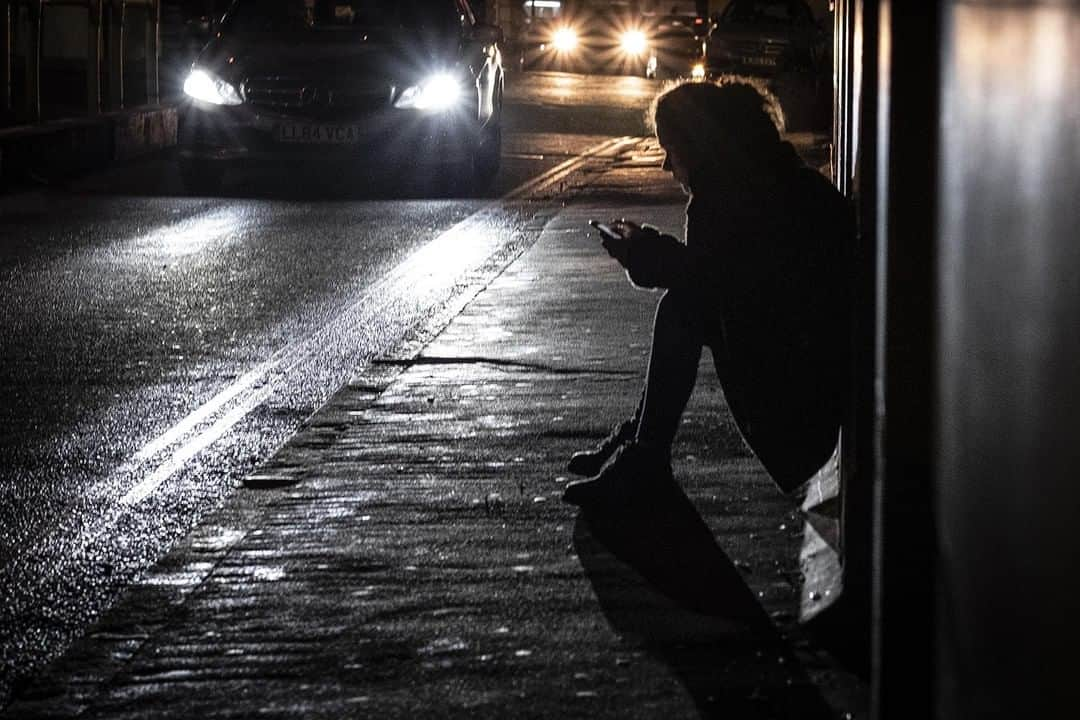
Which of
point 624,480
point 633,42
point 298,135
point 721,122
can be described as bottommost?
point 624,480

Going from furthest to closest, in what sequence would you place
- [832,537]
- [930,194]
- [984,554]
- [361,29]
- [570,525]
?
[361,29], [570,525], [832,537], [930,194], [984,554]

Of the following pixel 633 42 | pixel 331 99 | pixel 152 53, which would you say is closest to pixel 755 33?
pixel 152 53

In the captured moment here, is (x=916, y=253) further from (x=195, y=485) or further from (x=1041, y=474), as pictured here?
→ (x=195, y=485)

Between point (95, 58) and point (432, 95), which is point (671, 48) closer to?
point (95, 58)

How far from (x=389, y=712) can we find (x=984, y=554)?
2.02 metres

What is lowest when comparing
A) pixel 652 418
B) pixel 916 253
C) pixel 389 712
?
pixel 389 712

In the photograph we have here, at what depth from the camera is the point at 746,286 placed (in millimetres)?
5391

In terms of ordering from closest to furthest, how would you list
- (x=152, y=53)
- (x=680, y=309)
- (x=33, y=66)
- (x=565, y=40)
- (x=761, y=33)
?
(x=680, y=309)
(x=33, y=66)
(x=152, y=53)
(x=761, y=33)
(x=565, y=40)

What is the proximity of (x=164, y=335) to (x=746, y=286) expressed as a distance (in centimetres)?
489

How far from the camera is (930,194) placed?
280 centimetres

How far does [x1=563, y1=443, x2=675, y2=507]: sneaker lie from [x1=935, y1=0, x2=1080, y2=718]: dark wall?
334cm

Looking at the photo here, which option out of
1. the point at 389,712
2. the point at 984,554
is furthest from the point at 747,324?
the point at 984,554

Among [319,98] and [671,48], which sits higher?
[671,48]

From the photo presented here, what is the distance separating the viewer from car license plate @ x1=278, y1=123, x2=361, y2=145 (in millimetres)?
16828
